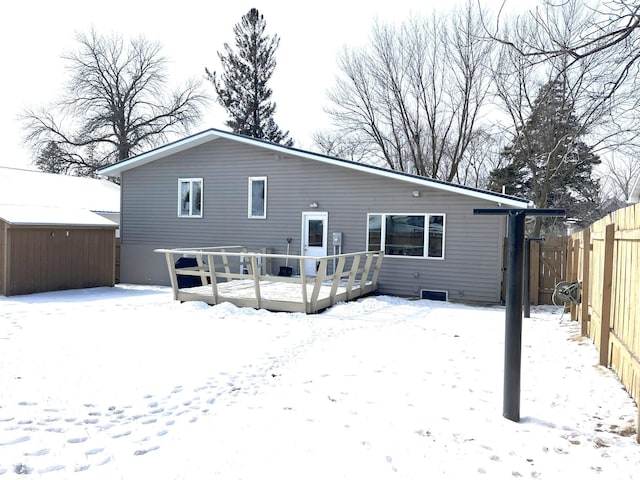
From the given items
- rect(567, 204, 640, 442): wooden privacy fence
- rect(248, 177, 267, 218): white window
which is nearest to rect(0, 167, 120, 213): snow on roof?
rect(248, 177, 267, 218): white window

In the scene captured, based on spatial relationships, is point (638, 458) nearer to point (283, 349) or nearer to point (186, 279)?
point (283, 349)

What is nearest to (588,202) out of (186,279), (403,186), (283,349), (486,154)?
(486,154)

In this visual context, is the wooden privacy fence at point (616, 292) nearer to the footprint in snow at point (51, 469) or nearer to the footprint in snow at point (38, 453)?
the footprint in snow at point (51, 469)

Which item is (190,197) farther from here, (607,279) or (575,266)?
(607,279)

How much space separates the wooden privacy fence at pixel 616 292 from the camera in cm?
398

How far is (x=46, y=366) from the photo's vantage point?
5.13m

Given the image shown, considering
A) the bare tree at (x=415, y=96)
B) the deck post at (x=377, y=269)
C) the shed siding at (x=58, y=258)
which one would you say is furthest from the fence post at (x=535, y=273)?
the bare tree at (x=415, y=96)

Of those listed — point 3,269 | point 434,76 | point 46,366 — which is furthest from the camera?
point 434,76

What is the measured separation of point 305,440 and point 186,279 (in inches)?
373

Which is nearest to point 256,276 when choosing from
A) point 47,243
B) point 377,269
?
point 377,269

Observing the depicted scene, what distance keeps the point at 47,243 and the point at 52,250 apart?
222mm

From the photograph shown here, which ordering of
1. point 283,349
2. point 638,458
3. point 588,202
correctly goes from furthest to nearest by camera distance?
point 588,202 < point 283,349 < point 638,458

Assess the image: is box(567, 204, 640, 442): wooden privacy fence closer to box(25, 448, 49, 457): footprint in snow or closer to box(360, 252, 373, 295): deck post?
box(25, 448, 49, 457): footprint in snow

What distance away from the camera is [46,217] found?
39.9 ft
